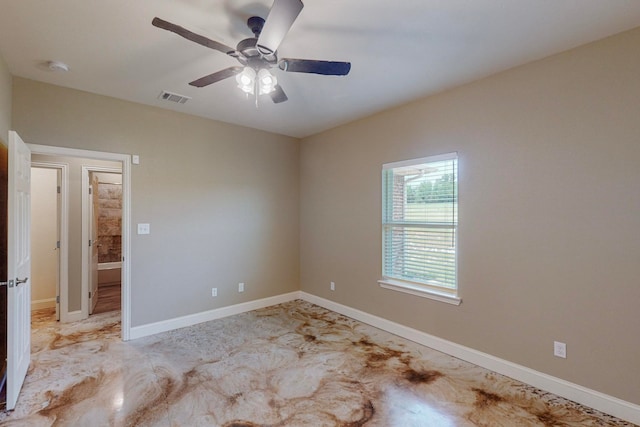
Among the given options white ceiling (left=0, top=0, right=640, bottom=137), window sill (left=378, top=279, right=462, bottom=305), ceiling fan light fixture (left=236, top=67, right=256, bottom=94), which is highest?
white ceiling (left=0, top=0, right=640, bottom=137)

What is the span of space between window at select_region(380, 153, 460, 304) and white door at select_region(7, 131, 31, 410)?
135 inches

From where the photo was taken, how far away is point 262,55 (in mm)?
1974

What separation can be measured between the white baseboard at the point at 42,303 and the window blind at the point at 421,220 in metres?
5.06

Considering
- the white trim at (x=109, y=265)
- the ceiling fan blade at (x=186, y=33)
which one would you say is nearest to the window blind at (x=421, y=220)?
the ceiling fan blade at (x=186, y=33)

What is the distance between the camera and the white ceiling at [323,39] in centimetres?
192

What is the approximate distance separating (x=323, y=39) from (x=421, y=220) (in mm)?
2124

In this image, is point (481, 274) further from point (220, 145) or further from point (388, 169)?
point (220, 145)

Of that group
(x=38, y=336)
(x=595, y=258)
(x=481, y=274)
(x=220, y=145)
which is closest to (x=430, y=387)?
(x=481, y=274)

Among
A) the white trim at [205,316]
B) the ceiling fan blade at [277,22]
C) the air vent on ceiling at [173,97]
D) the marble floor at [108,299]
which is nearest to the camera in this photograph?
the ceiling fan blade at [277,22]

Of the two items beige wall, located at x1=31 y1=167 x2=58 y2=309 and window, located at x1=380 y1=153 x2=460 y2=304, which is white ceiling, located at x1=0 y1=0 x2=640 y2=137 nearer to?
window, located at x1=380 y1=153 x2=460 y2=304

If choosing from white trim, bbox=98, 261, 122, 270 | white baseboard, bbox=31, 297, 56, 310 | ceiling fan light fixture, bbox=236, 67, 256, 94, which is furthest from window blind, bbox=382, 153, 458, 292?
white trim, bbox=98, 261, 122, 270

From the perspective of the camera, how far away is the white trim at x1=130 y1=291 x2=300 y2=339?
3.61 m

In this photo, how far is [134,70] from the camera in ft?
9.03

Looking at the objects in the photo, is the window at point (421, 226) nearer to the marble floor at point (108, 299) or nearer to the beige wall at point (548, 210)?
the beige wall at point (548, 210)
